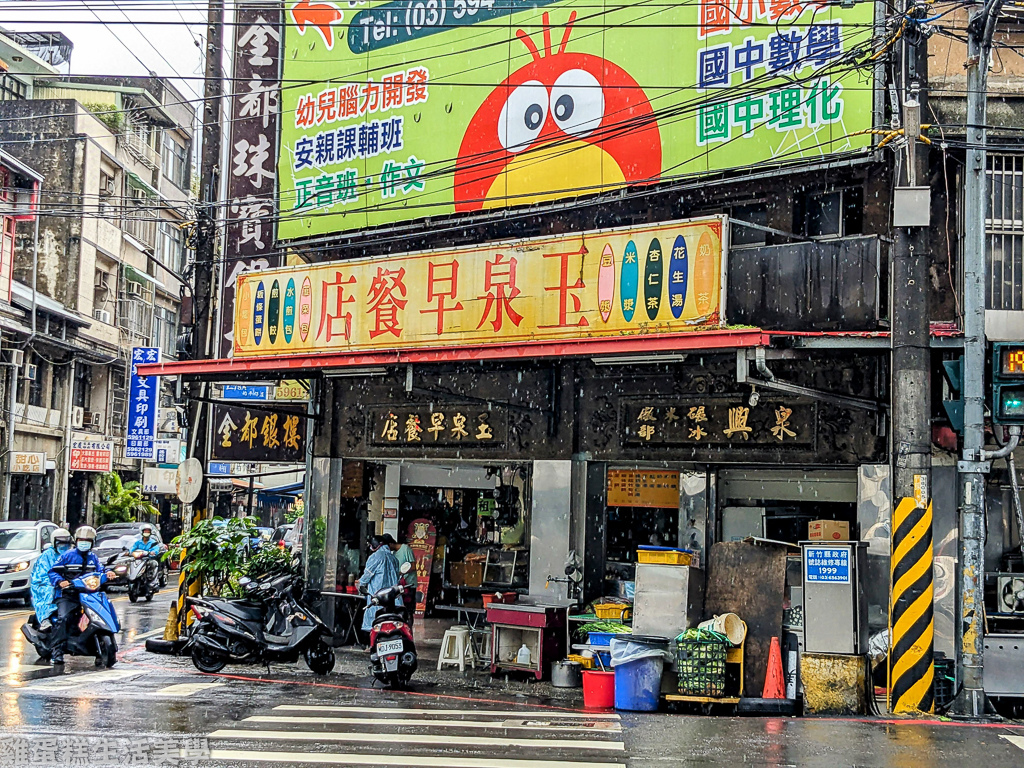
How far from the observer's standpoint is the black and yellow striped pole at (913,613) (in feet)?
37.2

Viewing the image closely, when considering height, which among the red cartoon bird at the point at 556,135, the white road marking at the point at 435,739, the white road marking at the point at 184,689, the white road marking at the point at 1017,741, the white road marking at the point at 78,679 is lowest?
the white road marking at the point at 78,679

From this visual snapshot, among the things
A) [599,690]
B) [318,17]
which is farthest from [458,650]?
[318,17]

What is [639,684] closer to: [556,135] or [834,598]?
[834,598]

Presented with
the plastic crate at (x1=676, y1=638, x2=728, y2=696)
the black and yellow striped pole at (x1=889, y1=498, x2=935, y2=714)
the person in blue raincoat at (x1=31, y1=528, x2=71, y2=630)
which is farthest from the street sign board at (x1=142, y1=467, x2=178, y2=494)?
the black and yellow striped pole at (x1=889, y1=498, x2=935, y2=714)

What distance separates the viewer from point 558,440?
52.2 ft

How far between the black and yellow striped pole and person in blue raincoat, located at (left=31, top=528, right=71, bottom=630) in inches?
431

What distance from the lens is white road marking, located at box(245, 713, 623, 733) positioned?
1048cm

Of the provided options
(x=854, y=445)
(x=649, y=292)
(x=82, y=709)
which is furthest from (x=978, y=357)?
(x=82, y=709)

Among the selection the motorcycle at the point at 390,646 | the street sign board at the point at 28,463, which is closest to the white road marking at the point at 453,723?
the motorcycle at the point at 390,646

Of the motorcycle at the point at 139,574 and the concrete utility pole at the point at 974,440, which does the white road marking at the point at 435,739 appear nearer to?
the concrete utility pole at the point at 974,440

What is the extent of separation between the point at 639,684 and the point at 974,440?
4.53m

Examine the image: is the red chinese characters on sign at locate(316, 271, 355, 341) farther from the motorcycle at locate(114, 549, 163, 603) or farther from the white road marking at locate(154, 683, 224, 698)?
the motorcycle at locate(114, 549, 163, 603)

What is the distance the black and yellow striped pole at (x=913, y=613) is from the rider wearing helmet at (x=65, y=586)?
10.3m

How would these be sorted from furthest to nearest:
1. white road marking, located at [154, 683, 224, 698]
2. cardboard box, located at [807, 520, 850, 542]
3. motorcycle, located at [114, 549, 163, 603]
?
motorcycle, located at [114, 549, 163, 603], cardboard box, located at [807, 520, 850, 542], white road marking, located at [154, 683, 224, 698]
